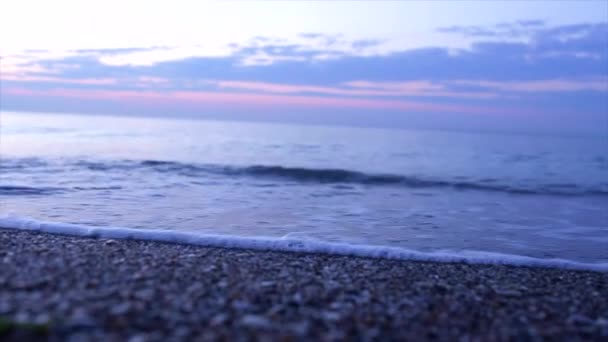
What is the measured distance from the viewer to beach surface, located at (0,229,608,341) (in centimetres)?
639

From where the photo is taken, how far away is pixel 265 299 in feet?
25.8

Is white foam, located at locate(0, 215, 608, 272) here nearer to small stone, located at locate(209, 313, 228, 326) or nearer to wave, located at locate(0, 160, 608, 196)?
small stone, located at locate(209, 313, 228, 326)

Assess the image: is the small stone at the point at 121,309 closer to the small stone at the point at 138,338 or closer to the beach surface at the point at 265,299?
the beach surface at the point at 265,299

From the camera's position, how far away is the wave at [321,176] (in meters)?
33.1

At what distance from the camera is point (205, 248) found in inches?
511

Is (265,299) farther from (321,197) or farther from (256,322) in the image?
(321,197)

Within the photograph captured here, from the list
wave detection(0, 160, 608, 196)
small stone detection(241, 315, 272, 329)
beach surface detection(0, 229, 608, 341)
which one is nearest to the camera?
beach surface detection(0, 229, 608, 341)

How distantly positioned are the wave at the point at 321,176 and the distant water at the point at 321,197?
87 millimetres

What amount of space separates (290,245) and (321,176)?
23.7 m

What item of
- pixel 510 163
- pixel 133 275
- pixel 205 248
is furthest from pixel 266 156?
pixel 133 275

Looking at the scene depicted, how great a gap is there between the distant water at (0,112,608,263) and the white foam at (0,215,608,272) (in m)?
1.10

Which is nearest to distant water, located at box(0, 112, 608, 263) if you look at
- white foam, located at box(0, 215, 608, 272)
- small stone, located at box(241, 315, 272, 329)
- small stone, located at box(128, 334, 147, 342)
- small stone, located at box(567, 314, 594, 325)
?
white foam, located at box(0, 215, 608, 272)

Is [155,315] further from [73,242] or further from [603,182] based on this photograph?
[603,182]

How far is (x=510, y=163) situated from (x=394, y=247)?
135ft
